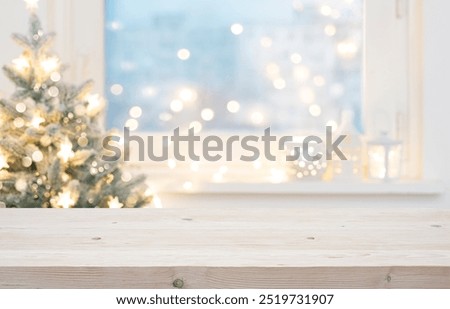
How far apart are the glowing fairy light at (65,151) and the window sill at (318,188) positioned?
44 cm

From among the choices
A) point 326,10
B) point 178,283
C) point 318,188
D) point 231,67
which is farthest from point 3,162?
point 178,283

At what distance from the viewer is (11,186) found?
212 centimetres

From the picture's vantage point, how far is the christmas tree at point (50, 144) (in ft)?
6.93

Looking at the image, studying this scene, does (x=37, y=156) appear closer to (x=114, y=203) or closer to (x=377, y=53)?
(x=114, y=203)

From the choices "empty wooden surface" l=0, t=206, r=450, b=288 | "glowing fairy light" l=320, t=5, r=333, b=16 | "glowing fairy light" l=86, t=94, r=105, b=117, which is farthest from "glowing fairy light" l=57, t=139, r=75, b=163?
"glowing fairy light" l=320, t=5, r=333, b=16

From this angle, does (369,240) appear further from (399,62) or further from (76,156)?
(399,62)

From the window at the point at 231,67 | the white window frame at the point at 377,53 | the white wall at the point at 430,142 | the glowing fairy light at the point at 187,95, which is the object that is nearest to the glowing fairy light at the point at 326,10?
the window at the point at 231,67

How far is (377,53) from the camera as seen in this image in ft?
8.56

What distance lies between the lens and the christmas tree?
2113mm

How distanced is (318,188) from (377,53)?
1.81 feet

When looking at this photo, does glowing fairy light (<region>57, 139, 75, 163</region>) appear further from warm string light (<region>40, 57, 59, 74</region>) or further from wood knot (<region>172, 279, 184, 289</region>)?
wood knot (<region>172, 279, 184, 289</region>)
